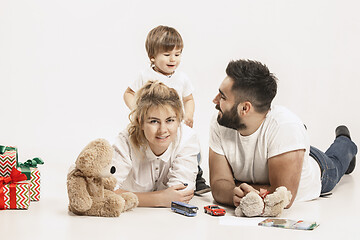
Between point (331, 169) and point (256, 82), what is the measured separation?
113cm

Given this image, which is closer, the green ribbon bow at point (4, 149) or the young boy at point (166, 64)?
the green ribbon bow at point (4, 149)

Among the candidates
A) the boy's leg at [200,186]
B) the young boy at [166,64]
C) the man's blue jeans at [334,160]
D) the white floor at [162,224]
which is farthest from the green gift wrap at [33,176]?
the man's blue jeans at [334,160]

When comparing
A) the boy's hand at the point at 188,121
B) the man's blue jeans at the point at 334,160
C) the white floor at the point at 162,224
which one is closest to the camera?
the white floor at the point at 162,224

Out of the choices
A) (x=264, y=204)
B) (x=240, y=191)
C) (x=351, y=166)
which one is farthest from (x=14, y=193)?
(x=351, y=166)

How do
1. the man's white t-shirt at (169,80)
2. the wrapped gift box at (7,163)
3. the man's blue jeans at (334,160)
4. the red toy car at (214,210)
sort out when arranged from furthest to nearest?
the man's white t-shirt at (169,80)
the man's blue jeans at (334,160)
the wrapped gift box at (7,163)
the red toy car at (214,210)

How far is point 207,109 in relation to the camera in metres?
6.67

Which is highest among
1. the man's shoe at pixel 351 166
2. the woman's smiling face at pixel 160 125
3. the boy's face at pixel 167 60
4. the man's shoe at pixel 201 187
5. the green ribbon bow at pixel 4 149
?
the boy's face at pixel 167 60

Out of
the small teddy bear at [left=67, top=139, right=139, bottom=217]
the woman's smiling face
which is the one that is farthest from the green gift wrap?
the woman's smiling face

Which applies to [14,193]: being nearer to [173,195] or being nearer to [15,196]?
[15,196]

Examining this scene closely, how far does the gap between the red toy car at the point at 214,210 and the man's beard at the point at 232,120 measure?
22.1 inches

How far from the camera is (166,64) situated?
5.46 metres

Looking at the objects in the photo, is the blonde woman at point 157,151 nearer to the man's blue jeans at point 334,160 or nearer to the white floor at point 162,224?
the white floor at point 162,224

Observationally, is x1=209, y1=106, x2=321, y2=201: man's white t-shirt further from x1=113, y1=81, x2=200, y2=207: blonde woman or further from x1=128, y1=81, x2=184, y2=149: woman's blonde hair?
x1=128, y1=81, x2=184, y2=149: woman's blonde hair

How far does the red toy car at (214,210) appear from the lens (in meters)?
4.16
